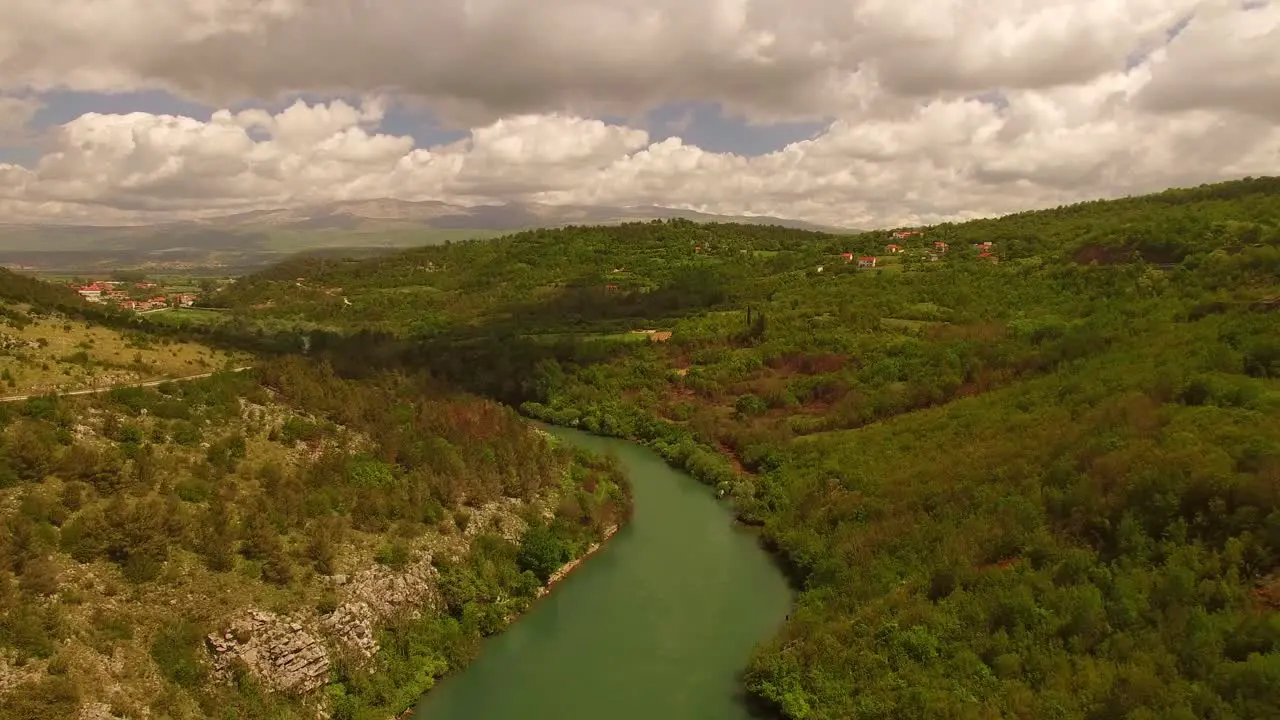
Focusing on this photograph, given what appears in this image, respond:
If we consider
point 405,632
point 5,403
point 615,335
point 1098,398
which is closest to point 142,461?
point 5,403

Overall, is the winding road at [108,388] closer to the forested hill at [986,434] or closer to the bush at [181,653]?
the bush at [181,653]

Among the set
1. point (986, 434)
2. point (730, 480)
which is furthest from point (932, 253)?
point (986, 434)

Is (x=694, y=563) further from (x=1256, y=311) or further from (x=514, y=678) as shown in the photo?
(x=1256, y=311)

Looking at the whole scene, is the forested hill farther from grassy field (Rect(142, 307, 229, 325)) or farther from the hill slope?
the hill slope

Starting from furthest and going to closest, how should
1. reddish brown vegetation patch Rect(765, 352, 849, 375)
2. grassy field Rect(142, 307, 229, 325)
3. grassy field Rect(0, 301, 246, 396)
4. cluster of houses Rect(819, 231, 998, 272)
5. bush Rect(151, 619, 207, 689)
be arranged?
cluster of houses Rect(819, 231, 998, 272), grassy field Rect(142, 307, 229, 325), reddish brown vegetation patch Rect(765, 352, 849, 375), grassy field Rect(0, 301, 246, 396), bush Rect(151, 619, 207, 689)

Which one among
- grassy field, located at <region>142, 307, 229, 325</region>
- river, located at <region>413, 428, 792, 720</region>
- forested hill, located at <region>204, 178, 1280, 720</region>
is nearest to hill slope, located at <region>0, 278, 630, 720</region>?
river, located at <region>413, 428, 792, 720</region>

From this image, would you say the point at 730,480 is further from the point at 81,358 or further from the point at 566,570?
the point at 81,358
